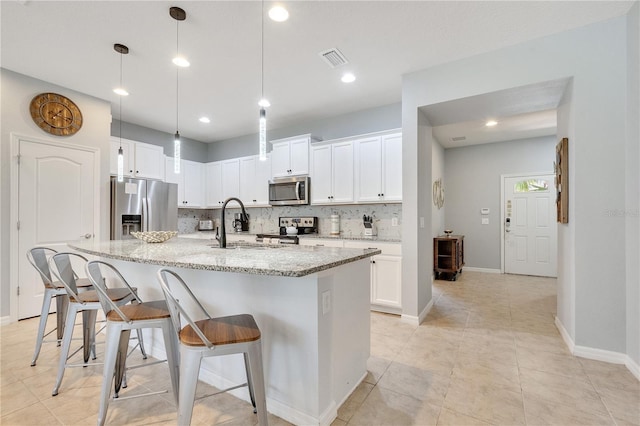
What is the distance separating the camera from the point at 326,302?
1604mm

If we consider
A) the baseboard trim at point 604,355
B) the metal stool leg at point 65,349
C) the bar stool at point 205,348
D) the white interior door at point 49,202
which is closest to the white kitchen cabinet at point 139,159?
the white interior door at point 49,202

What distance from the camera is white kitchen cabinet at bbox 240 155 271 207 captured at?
5156 millimetres

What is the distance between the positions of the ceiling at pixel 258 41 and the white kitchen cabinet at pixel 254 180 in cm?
146

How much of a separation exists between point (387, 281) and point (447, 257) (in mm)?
2457

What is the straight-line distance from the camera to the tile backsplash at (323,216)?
14.0ft

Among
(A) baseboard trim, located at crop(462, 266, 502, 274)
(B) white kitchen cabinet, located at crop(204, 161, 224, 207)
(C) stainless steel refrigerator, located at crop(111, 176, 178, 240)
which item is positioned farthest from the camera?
(A) baseboard trim, located at crop(462, 266, 502, 274)

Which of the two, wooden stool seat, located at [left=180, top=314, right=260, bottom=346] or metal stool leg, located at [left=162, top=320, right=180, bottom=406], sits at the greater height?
wooden stool seat, located at [left=180, top=314, right=260, bottom=346]

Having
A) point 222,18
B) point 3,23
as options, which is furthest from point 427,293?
point 3,23

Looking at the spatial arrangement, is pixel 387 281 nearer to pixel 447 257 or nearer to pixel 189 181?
pixel 447 257

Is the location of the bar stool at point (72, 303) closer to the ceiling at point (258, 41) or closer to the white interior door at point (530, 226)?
the ceiling at point (258, 41)

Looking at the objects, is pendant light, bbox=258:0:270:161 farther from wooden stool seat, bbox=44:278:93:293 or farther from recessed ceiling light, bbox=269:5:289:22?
wooden stool seat, bbox=44:278:93:293

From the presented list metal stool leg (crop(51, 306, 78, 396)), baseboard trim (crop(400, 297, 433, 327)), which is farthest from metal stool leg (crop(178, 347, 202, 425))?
baseboard trim (crop(400, 297, 433, 327))

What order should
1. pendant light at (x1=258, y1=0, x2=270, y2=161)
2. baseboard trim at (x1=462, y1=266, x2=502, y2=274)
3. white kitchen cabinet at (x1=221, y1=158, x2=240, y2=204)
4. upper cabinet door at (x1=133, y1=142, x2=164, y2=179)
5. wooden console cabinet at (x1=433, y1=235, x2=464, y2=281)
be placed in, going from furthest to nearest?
baseboard trim at (x1=462, y1=266, x2=502, y2=274), white kitchen cabinet at (x1=221, y1=158, x2=240, y2=204), wooden console cabinet at (x1=433, y1=235, x2=464, y2=281), upper cabinet door at (x1=133, y1=142, x2=164, y2=179), pendant light at (x1=258, y1=0, x2=270, y2=161)

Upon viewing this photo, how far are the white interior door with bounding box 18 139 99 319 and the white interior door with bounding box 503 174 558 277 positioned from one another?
7.14 meters
